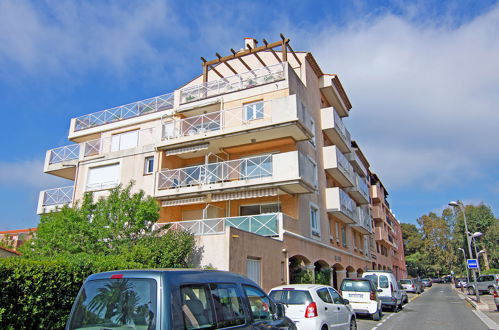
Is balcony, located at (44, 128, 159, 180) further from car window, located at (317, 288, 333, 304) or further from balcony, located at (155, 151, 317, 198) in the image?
car window, located at (317, 288, 333, 304)

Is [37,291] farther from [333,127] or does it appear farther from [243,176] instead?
[333,127]

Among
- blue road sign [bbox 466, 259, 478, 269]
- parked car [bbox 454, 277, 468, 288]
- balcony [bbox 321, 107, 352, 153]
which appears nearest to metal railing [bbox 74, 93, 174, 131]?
balcony [bbox 321, 107, 352, 153]

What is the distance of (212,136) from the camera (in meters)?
20.9

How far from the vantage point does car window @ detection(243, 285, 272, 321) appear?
235 inches

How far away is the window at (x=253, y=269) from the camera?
49.8 ft

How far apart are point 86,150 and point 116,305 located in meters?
22.5

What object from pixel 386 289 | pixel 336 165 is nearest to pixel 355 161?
pixel 336 165

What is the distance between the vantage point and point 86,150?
2500 cm

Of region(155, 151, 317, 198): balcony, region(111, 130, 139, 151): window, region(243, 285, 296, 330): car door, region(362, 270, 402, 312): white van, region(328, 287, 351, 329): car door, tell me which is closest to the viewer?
region(243, 285, 296, 330): car door

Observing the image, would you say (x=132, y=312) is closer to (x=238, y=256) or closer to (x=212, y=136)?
(x=238, y=256)

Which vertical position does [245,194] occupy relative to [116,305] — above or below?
above

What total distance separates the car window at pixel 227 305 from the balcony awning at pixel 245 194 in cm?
1326

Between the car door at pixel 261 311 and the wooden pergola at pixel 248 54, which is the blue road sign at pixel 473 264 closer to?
the wooden pergola at pixel 248 54

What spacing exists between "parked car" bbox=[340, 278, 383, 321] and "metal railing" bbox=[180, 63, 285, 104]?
Answer: 11.7 meters
